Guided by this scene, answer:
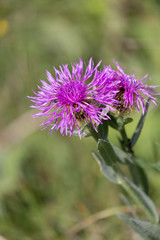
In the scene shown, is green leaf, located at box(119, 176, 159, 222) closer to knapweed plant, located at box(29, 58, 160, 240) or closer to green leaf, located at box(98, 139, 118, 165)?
knapweed plant, located at box(29, 58, 160, 240)

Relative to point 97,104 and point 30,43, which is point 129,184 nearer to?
point 97,104

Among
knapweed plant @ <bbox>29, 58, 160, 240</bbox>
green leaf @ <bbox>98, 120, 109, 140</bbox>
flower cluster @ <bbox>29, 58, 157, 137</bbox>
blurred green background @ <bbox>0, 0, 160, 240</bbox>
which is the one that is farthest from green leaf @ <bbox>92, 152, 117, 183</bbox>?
blurred green background @ <bbox>0, 0, 160, 240</bbox>

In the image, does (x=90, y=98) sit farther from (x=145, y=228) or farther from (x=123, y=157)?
(x=145, y=228)

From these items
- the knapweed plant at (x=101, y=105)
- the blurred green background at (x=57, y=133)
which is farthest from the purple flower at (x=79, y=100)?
the blurred green background at (x=57, y=133)

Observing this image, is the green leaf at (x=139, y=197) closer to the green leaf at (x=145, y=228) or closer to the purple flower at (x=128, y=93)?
the green leaf at (x=145, y=228)

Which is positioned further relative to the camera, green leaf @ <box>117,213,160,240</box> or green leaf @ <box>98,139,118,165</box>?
green leaf @ <box>117,213,160,240</box>

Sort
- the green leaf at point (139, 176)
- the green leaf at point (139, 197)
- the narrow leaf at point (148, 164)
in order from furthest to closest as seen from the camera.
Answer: the green leaf at point (139, 176)
the green leaf at point (139, 197)
the narrow leaf at point (148, 164)

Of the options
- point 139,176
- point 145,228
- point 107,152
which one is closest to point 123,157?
point 107,152
